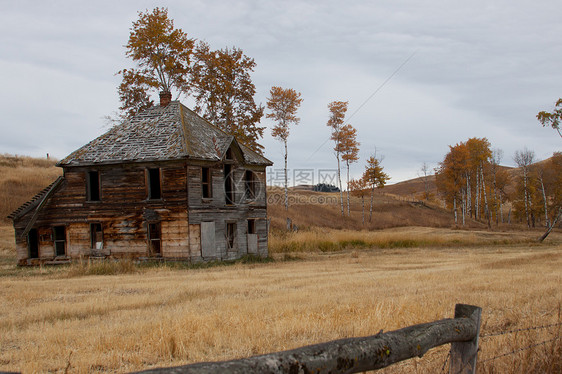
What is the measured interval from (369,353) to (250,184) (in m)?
24.5

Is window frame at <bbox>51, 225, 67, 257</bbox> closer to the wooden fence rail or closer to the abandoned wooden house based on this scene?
the abandoned wooden house

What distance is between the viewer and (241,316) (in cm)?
817

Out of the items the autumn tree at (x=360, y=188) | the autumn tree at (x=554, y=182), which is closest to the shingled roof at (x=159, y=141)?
the autumn tree at (x=360, y=188)

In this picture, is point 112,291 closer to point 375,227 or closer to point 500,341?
point 500,341

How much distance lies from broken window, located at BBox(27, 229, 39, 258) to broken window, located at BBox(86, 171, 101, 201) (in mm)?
3419

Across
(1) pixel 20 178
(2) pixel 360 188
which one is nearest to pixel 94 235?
(1) pixel 20 178

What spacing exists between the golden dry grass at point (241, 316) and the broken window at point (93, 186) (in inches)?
397

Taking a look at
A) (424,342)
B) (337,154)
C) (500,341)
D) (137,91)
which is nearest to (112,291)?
(500,341)

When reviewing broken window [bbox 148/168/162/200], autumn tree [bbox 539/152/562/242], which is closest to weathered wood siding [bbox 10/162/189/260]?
broken window [bbox 148/168/162/200]

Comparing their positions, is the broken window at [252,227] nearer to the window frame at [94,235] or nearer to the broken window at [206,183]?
the broken window at [206,183]

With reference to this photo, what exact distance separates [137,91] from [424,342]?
Answer: 113 feet

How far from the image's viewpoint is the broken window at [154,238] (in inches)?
904

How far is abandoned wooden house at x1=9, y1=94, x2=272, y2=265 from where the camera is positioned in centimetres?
2286

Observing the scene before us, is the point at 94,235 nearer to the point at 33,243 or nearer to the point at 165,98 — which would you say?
the point at 33,243
